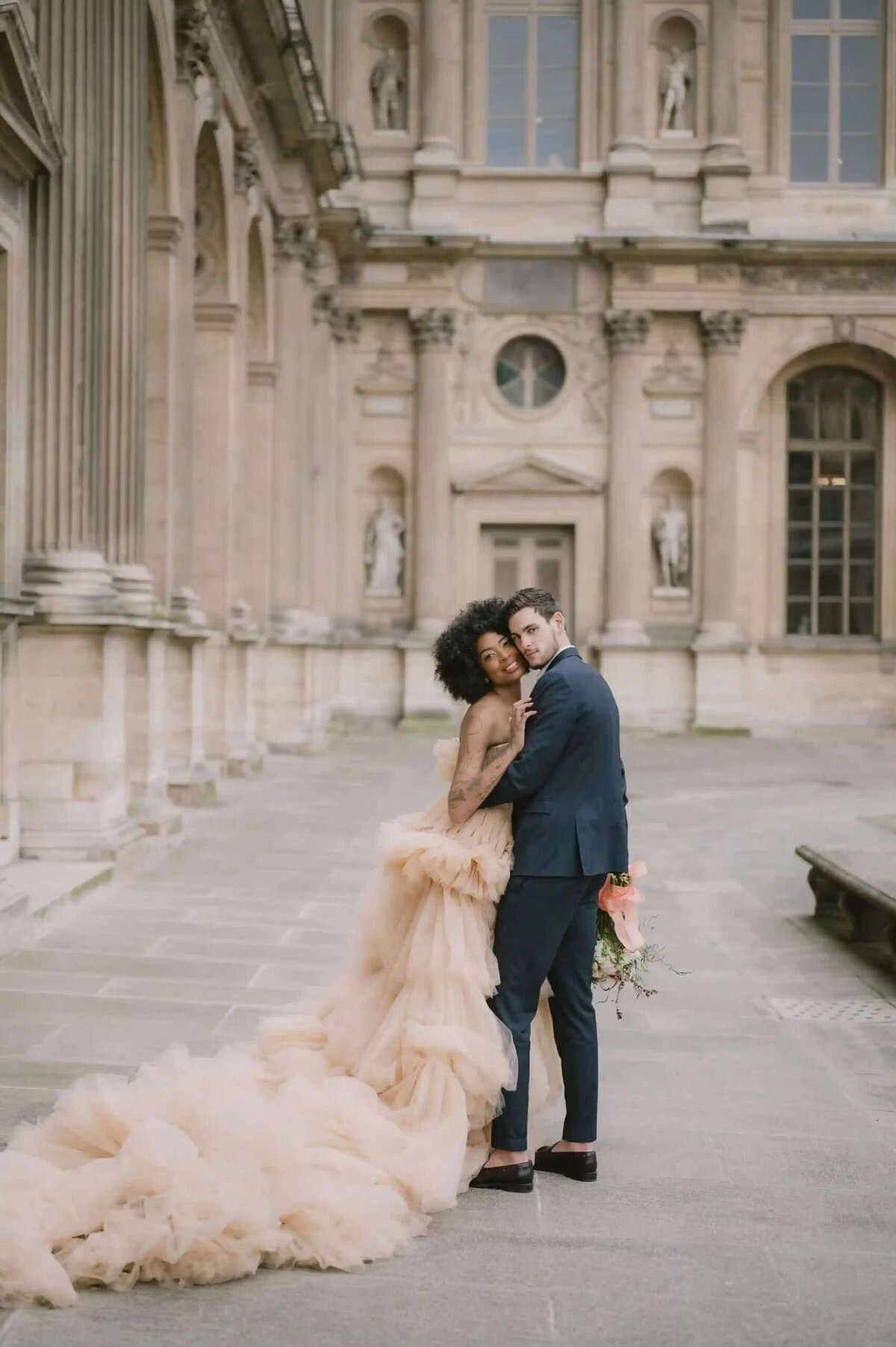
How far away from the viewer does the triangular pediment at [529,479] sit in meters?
26.3

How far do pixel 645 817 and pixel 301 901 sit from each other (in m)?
5.47

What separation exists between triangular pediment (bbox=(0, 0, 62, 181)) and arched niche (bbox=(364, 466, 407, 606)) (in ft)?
57.7

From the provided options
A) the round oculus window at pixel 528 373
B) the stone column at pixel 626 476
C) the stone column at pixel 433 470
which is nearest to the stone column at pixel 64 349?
the stone column at pixel 433 470

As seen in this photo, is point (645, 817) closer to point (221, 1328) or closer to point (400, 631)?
point (221, 1328)

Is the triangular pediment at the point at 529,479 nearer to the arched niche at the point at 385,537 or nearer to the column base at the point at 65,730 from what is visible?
the arched niche at the point at 385,537

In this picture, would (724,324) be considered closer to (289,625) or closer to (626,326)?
(626,326)

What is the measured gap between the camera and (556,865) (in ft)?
14.4

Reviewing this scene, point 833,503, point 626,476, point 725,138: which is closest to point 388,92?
point 725,138

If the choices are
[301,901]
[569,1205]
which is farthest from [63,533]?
[569,1205]

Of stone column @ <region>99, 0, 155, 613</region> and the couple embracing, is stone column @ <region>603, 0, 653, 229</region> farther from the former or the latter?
the couple embracing

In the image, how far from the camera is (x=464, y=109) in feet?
87.0

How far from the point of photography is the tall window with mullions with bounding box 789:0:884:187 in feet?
87.5

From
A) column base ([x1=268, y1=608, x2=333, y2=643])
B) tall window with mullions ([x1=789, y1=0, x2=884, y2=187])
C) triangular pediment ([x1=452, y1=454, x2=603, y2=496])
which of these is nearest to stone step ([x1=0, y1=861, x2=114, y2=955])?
column base ([x1=268, y1=608, x2=333, y2=643])

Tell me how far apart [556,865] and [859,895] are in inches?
164
